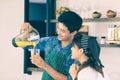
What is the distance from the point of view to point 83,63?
70.2 inches

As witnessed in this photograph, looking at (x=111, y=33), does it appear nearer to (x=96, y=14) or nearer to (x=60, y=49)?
(x=96, y=14)

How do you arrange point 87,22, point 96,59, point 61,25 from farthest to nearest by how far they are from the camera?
point 87,22 → point 61,25 → point 96,59

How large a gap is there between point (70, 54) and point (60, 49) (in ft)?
0.35

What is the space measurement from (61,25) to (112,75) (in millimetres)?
1503

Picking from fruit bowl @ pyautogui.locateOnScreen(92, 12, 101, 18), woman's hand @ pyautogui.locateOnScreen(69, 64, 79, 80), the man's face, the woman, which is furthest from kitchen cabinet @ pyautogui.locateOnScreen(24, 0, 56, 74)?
woman's hand @ pyautogui.locateOnScreen(69, 64, 79, 80)

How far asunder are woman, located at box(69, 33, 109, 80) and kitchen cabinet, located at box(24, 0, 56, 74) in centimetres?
167

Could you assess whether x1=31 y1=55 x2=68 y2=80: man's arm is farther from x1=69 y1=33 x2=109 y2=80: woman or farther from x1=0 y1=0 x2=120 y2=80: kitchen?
x1=0 y1=0 x2=120 y2=80: kitchen

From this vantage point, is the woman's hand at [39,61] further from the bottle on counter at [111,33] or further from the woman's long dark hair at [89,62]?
the bottle on counter at [111,33]

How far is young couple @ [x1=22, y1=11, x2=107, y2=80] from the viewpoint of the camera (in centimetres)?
177

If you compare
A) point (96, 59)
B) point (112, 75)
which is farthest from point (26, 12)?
point (96, 59)

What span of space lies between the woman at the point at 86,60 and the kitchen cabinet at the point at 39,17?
1671 millimetres

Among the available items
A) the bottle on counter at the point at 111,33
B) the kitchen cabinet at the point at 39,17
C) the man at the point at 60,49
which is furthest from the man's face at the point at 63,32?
the kitchen cabinet at the point at 39,17

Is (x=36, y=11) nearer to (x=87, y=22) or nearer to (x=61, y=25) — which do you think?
(x=87, y=22)

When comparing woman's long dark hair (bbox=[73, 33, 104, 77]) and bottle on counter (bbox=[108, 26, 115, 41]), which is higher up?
bottle on counter (bbox=[108, 26, 115, 41])
